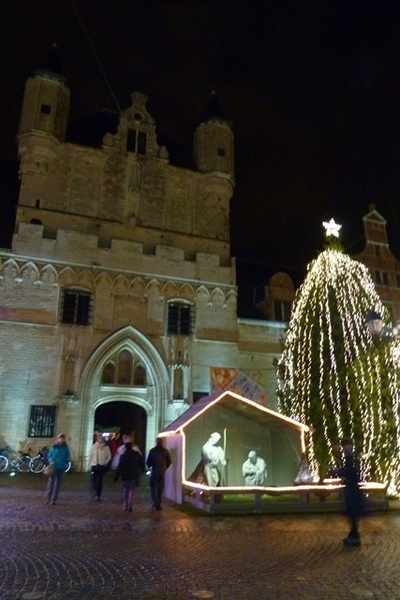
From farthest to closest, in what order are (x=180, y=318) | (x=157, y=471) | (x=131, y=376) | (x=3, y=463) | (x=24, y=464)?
(x=180, y=318) → (x=131, y=376) → (x=24, y=464) → (x=3, y=463) → (x=157, y=471)

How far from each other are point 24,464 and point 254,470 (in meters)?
9.85

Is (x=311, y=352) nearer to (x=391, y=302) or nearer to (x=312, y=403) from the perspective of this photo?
(x=312, y=403)

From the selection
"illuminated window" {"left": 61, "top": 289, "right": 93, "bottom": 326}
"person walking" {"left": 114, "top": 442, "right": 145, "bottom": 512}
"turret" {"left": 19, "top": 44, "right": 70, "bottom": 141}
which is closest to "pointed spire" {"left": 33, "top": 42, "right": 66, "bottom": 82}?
"turret" {"left": 19, "top": 44, "right": 70, "bottom": 141}

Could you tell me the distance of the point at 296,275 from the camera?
29141 mm

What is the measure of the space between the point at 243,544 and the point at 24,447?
13571 millimetres

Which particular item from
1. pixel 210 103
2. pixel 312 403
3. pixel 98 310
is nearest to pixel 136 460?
pixel 312 403

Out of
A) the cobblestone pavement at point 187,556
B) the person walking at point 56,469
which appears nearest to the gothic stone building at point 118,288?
the person walking at point 56,469

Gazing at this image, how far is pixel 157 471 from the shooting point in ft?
35.2

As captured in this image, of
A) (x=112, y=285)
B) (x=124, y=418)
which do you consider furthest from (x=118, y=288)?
(x=124, y=418)

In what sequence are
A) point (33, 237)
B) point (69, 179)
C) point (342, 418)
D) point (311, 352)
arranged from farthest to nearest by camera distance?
point (69, 179) → point (33, 237) → point (311, 352) → point (342, 418)

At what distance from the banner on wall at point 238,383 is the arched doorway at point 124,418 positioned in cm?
389

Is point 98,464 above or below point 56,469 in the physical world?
above

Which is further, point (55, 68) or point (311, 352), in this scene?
point (55, 68)

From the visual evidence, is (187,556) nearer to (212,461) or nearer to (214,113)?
(212,461)
